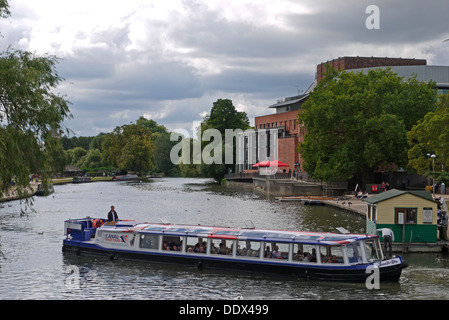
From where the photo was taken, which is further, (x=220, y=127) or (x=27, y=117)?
(x=220, y=127)

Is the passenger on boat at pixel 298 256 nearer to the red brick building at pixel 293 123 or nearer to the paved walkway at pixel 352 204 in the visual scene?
the paved walkway at pixel 352 204

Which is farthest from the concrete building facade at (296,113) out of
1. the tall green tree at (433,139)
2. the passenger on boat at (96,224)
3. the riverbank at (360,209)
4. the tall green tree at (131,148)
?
the passenger on boat at (96,224)

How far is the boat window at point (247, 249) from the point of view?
30158mm

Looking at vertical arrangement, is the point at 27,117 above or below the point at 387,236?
above

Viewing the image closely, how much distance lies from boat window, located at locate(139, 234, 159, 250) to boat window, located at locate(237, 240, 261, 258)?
211 inches

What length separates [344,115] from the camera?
74062 mm

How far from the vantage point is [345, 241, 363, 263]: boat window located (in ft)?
91.4

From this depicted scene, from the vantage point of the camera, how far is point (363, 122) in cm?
7319

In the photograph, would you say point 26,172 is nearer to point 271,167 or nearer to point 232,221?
point 232,221

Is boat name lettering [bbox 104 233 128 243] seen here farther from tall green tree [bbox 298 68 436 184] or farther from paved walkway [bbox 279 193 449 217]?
tall green tree [bbox 298 68 436 184]

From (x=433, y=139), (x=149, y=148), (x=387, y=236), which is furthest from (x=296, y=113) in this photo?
(x=387, y=236)

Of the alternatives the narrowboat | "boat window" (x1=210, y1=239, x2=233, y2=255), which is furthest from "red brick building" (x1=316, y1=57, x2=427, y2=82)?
"boat window" (x1=210, y1=239, x2=233, y2=255)

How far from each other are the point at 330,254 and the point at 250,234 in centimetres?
458

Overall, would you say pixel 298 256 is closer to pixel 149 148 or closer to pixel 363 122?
pixel 363 122
